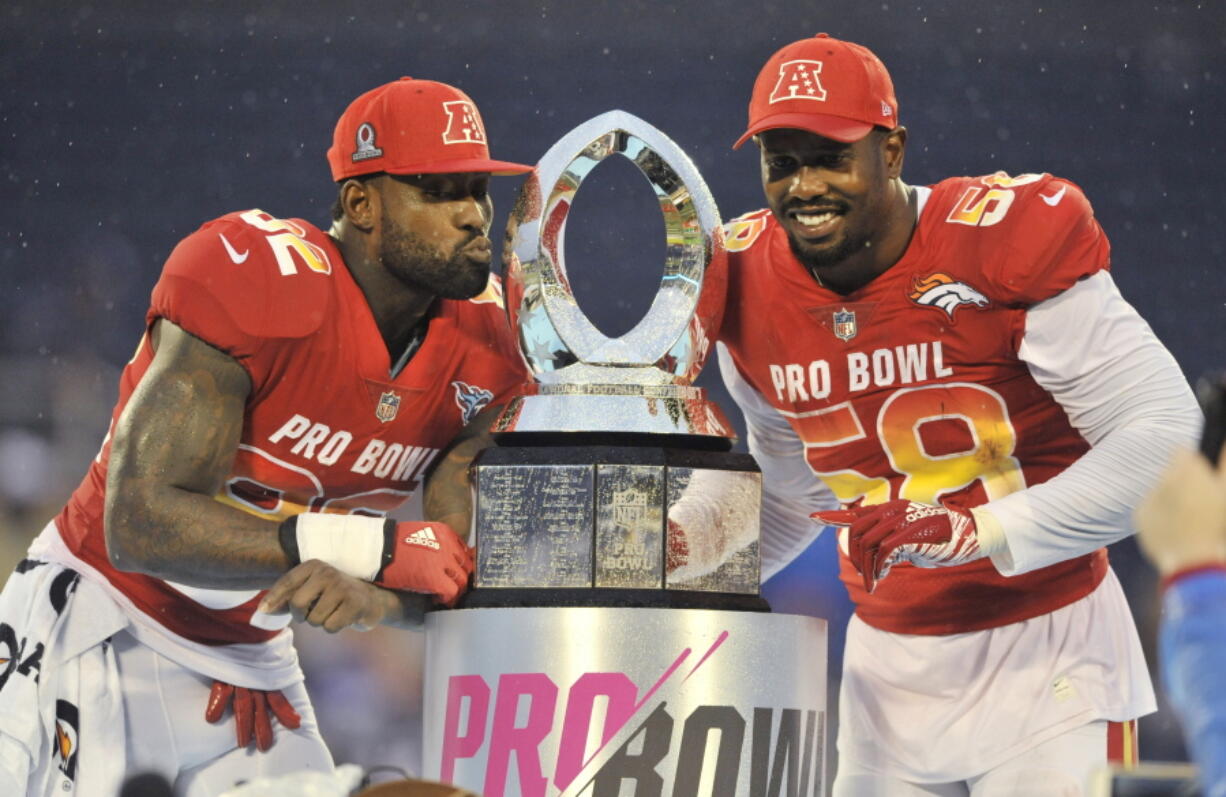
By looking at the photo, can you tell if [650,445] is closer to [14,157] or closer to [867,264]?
[867,264]

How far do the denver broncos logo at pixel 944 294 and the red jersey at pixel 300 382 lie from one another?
64cm

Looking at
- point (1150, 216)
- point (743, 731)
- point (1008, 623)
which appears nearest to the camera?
point (743, 731)

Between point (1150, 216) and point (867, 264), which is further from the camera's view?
point (1150, 216)

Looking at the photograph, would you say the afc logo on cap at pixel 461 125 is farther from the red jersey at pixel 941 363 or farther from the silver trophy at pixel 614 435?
the red jersey at pixel 941 363

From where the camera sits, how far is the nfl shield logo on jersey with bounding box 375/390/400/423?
2.55 metres

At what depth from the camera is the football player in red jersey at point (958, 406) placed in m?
2.35

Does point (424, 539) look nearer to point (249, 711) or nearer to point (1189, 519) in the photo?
point (249, 711)

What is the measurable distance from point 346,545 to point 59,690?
2.13 ft

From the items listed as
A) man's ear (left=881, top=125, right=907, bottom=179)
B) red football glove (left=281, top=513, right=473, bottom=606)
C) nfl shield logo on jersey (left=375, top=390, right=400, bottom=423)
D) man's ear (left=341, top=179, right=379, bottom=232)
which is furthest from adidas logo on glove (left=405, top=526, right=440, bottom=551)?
man's ear (left=881, top=125, right=907, bottom=179)

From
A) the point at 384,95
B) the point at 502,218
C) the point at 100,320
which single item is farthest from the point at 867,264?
the point at 100,320

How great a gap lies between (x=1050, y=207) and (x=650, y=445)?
712 millimetres

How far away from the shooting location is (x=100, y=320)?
225 inches

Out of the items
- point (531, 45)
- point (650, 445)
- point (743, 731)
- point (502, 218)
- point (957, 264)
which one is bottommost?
point (743, 731)

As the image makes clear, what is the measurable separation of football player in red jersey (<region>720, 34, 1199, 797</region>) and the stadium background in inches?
Answer: 119
